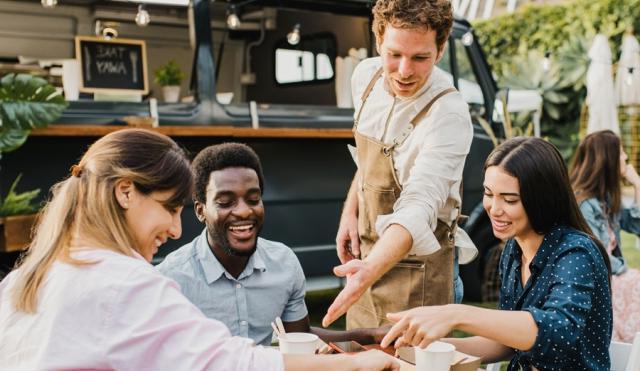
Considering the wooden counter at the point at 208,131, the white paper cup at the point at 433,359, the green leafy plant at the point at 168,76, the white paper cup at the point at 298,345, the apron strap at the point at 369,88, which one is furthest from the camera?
the green leafy plant at the point at 168,76

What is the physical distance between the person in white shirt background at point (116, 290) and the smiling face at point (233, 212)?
75 cm

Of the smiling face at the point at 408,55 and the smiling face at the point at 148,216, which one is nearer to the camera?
the smiling face at the point at 148,216

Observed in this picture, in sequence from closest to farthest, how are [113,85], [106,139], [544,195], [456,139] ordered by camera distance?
[106,139] < [544,195] < [456,139] < [113,85]

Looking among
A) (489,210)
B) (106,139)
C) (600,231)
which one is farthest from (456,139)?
(600,231)

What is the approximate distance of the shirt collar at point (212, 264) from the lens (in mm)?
2623

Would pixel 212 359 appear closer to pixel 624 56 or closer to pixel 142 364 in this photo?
pixel 142 364

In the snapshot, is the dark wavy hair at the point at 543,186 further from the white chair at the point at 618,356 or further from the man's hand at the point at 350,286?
the man's hand at the point at 350,286

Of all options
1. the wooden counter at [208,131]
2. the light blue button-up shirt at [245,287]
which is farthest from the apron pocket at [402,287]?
the wooden counter at [208,131]

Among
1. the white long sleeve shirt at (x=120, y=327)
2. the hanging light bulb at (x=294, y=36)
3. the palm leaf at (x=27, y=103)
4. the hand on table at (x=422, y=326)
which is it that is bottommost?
the hand on table at (x=422, y=326)

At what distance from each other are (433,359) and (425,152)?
920 mm

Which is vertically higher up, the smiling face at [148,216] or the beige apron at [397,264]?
the smiling face at [148,216]

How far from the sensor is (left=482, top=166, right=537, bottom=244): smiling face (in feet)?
7.49

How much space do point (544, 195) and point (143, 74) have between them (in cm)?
374

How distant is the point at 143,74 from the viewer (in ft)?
17.6
